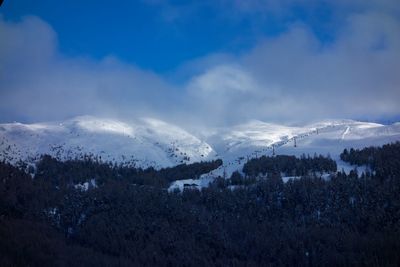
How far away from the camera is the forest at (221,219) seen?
9088 centimetres

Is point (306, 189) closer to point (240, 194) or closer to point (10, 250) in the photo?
point (240, 194)

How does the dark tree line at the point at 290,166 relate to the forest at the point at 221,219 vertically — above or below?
above

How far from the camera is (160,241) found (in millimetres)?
106500

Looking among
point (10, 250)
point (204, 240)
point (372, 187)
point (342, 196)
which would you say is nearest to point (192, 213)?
point (204, 240)

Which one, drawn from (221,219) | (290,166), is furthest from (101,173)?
(290,166)

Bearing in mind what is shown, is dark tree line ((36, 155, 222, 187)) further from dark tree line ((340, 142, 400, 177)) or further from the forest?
dark tree line ((340, 142, 400, 177))

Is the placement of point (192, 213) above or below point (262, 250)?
above

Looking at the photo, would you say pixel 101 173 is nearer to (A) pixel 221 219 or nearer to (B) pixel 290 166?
(A) pixel 221 219

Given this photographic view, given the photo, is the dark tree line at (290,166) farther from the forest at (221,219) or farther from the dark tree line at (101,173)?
the dark tree line at (101,173)

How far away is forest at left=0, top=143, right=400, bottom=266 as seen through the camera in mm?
90875

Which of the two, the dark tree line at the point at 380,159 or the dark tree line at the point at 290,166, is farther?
the dark tree line at the point at 290,166

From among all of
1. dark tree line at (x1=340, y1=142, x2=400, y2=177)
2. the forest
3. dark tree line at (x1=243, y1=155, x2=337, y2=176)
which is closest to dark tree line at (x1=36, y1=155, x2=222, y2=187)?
the forest

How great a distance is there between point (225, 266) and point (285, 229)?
2219 cm

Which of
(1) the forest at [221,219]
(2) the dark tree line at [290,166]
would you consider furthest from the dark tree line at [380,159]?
(2) the dark tree line at [290,166]
